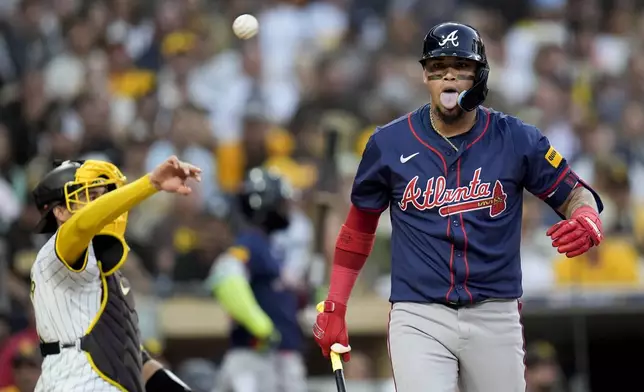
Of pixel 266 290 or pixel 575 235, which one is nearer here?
pixel 575 235

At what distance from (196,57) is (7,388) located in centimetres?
570

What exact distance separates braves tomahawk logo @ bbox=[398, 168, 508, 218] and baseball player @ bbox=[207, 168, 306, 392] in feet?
13.0

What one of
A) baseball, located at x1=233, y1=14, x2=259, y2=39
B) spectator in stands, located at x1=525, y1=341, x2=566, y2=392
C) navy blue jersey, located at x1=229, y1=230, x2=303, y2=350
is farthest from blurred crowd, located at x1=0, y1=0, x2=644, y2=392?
baseball, located at x1=233, y1=14, x2=259, y2=39

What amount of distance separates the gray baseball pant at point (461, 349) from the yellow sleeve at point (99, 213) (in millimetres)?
1333

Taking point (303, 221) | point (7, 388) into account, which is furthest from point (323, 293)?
point (7, 388)

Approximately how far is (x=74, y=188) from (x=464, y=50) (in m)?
1.97

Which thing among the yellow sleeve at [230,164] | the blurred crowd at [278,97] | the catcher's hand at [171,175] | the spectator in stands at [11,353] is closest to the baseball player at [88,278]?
the catcher's hand at [171,175]

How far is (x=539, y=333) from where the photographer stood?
11648 mm

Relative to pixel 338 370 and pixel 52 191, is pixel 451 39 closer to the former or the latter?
pixel 338 370

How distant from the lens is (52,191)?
6.03 meters

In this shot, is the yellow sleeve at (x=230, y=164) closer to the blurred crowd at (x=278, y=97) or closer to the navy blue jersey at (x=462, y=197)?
the blurred crowd at (x=278, y=97)

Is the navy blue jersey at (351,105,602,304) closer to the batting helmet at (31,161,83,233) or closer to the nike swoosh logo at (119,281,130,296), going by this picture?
the nike swoosh logo at (119,281,130,296)

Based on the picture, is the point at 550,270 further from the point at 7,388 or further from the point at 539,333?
the point at 7,388

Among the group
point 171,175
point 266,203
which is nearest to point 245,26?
point 266,203
